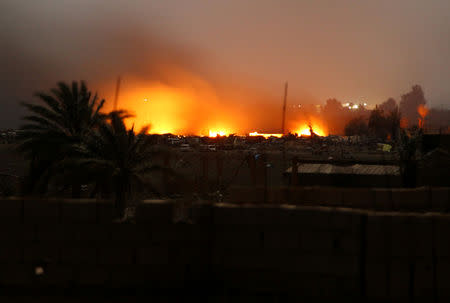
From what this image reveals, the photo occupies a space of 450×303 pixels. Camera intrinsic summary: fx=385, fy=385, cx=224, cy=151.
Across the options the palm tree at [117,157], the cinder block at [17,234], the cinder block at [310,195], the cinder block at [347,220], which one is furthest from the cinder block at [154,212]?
the palm tree at [117,157]

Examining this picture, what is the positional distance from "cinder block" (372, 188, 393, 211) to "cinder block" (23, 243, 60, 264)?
17.4 ft

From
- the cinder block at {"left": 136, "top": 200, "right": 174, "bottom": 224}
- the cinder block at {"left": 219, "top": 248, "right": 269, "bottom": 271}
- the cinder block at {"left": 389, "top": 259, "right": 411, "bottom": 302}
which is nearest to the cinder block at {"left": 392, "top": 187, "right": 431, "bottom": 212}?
the cinder block at {"left": 389, "top": 259, "right": 411, "bottom": 302}

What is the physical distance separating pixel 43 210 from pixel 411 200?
6.05m

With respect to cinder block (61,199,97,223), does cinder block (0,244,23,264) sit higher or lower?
lower

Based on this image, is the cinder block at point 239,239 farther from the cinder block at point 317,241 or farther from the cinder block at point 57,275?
the cinder block at point 57,275

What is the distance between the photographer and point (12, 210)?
15.8 feet

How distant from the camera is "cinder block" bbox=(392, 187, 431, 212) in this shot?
275 inches

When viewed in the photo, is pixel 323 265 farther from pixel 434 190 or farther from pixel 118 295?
pixel 434 190

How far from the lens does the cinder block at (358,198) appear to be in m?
6.94

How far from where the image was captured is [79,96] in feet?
48.9

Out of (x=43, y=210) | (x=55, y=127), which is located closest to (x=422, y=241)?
(x=43, y=210)

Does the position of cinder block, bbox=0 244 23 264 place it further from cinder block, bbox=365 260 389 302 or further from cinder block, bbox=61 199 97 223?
cinder block, bbox=365 260 389 302

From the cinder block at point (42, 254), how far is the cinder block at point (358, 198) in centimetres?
496

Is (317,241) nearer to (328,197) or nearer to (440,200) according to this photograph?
(328,197)
